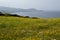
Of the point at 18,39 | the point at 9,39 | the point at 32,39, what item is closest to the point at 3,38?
the point at 9,39

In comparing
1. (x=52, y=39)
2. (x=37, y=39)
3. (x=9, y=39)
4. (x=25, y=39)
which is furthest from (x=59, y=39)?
(x=9, y=39)

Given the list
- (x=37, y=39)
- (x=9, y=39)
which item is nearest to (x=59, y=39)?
(x=37, y=39)

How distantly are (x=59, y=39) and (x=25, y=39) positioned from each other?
3.35m

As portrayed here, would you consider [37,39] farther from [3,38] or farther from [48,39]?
[3,38]

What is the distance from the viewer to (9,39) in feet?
55.9

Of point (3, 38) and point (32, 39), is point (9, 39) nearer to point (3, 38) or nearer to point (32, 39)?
point (3, 38)

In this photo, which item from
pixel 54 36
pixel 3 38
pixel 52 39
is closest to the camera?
pixel 3 38

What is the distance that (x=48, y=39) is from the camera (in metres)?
17.9

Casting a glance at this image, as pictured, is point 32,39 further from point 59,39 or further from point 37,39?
point 59,39

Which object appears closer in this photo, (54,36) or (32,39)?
(32,39)

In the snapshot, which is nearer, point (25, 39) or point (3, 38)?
point (3, 38)

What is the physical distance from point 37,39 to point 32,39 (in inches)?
20.9

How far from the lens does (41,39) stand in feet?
58.5

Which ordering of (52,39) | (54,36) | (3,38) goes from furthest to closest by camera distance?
1. (54,36)
2. (52,39)
3. (3,38)
